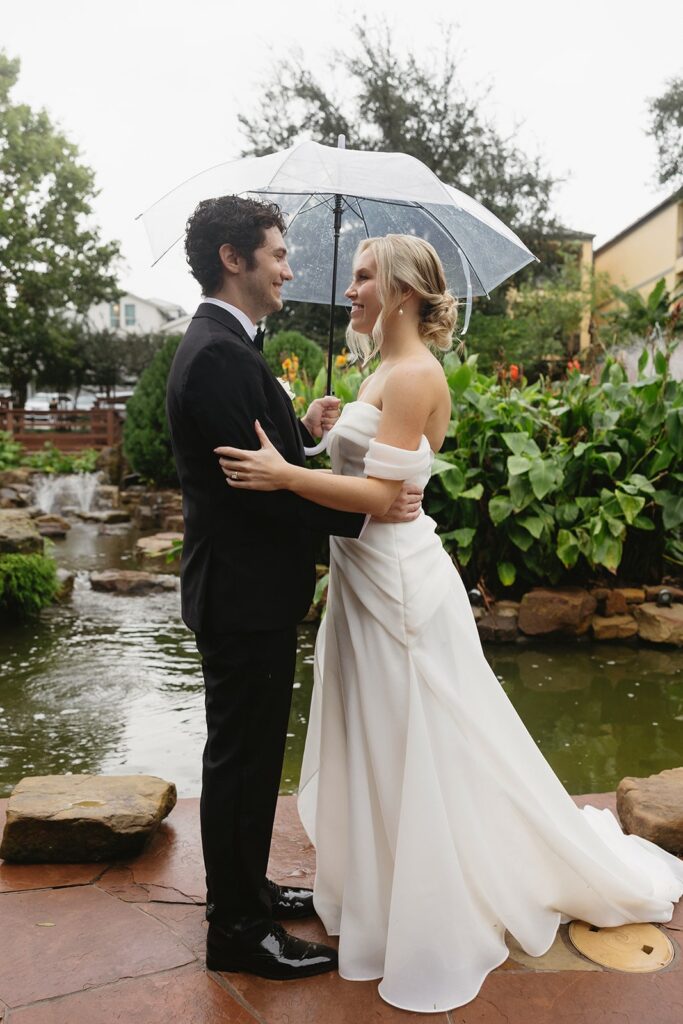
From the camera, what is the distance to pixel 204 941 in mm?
2285

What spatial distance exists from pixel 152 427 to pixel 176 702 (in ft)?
33.6

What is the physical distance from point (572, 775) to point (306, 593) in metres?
2.51

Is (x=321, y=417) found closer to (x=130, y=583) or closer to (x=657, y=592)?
(x=657, y=592)

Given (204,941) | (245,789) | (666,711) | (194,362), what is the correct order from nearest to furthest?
(194,362)
(245,789)
(204,941)
(666,711)

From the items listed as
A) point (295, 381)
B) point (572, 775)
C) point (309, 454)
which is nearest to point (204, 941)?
point (309, 454)

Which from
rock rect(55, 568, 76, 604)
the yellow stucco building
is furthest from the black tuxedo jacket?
the yellow stucco building

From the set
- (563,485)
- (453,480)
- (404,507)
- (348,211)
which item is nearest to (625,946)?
(404,507)

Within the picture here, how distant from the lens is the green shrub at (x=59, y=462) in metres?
18.4

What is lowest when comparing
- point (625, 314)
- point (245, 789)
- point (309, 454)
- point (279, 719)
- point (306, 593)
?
point (245, 789)

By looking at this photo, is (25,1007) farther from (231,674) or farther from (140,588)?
(140,588)

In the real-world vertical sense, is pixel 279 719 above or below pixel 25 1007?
above

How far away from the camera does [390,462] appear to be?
2.13 metres

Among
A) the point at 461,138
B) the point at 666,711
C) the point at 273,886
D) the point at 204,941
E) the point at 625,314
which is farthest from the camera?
the point at 461,138

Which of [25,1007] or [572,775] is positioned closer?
[25,1007]
